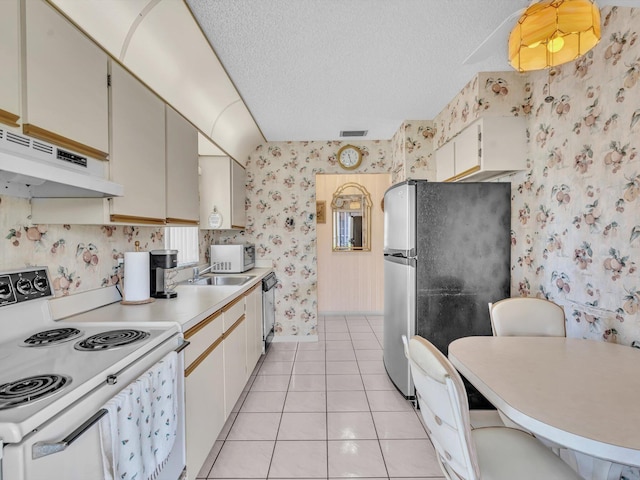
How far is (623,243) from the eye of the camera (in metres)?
1.58

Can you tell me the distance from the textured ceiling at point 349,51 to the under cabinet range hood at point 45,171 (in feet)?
3.59

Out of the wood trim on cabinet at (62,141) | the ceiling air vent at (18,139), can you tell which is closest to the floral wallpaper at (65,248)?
the wood trim on cabinet at (62,141)

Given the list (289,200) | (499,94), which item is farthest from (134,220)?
(499,94)

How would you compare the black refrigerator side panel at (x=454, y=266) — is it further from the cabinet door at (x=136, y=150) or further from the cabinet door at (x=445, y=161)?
the cabinet door at (x=136, y=150)

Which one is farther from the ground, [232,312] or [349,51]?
[349,51]

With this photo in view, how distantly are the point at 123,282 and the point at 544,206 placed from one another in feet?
9.41

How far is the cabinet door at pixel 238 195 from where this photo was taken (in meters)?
3.33

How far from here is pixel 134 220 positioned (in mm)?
1640

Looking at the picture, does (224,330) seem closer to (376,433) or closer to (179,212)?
(179,212)

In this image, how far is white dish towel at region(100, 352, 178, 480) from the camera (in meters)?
0.95

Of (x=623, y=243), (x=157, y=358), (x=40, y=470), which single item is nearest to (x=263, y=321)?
(x=157, y=358)

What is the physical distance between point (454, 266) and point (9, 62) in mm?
2567

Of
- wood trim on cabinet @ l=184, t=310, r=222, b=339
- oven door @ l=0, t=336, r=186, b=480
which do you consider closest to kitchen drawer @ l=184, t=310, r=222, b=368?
wood trim on cabinet @ l=184, t=310, r=222, b=339

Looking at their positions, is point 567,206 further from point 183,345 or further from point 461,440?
point 183,345
